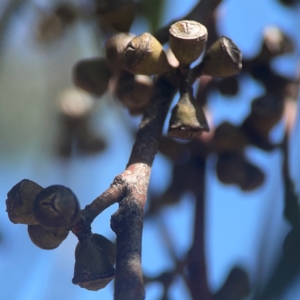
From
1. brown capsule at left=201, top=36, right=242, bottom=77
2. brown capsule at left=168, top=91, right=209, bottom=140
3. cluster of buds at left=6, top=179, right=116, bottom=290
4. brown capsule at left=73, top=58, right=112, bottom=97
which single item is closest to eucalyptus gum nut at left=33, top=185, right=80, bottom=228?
cluster of buds at left=6, top=179, right=116, bottom=290

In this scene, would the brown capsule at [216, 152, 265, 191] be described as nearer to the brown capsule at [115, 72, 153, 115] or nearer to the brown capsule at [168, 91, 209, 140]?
the brown capsule at [115, 72, 153, 115]

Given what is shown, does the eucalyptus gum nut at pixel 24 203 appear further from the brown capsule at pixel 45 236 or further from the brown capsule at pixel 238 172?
the brown capsule at pixel 238 172

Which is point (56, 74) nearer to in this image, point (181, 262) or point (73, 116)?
point (73, 116)

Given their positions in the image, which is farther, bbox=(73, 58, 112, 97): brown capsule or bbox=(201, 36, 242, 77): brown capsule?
bbox=(73, 58, 112, 97): brown capsule

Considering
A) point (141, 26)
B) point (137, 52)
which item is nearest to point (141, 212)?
point (137, 52)

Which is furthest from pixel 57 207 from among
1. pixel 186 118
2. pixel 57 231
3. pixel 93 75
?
pixel 93 75

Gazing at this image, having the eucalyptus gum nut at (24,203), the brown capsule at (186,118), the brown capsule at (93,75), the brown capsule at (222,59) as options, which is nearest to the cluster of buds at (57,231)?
the eucalyptus gum nut at (24,203)
